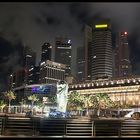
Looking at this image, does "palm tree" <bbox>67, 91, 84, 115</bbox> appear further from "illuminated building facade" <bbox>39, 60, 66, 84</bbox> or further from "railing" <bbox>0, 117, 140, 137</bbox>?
"illuminated building facade" <bbox>39, 60, 66, 84</bbox>

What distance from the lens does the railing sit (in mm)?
11305

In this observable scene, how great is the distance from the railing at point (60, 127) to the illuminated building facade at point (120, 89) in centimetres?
7086

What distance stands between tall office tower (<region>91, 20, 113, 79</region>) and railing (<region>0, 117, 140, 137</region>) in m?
133

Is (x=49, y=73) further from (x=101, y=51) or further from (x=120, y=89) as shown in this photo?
(x=120, y=89)

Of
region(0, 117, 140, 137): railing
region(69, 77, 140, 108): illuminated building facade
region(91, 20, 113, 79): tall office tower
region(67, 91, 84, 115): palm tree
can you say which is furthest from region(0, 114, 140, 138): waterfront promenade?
region(91, 20, 113, 79): tall office tower

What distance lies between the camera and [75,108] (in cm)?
6581

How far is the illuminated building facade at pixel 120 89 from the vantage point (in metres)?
84.6

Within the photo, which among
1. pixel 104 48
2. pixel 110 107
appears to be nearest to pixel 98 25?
pixel 104 48

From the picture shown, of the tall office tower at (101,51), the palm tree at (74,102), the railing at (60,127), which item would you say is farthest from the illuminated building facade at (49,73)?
the railing at (60,127)

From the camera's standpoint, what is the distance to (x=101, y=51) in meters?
163

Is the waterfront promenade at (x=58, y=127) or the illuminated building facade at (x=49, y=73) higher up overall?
the illuminated building facade at (x=49, y=73)

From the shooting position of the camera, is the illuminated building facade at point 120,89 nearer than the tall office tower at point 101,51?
Yes

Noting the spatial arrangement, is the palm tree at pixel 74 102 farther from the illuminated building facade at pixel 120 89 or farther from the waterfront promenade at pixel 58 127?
the waterfront promenade at pixel 58 127

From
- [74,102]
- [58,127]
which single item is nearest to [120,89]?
[74,102]
